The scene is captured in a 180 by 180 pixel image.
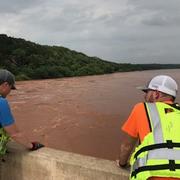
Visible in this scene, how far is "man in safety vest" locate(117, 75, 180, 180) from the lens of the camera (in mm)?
2230

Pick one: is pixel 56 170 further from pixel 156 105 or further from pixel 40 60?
pixel 40 60

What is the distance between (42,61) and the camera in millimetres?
55844

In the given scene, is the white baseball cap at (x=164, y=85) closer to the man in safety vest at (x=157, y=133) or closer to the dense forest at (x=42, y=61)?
the man in safety vest at (x=157, y=133)

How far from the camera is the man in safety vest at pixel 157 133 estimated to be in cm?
223

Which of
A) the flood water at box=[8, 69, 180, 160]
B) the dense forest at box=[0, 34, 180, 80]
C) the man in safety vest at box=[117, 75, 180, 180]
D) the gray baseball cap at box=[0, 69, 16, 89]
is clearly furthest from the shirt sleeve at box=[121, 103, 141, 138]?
the dense forest at box=[0, 34, 180, 80]

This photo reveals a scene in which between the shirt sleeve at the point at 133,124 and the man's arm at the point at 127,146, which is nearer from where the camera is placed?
the shirt sleeve at the point at 133,124

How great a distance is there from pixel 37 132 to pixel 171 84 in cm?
1142

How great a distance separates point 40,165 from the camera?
3.78 meters

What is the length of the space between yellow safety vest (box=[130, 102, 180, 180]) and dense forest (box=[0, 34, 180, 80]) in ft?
147

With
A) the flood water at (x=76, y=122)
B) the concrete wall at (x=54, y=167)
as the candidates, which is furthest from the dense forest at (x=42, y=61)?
the concrete wall at (x=54, y=167)

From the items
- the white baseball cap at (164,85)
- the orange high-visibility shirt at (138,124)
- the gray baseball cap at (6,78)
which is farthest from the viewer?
the gray baseball cap at (6,78)

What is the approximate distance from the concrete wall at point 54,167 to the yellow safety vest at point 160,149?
964 millimetres

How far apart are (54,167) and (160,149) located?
166cm

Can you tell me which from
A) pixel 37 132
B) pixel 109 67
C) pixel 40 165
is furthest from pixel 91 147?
pixel 109 67
